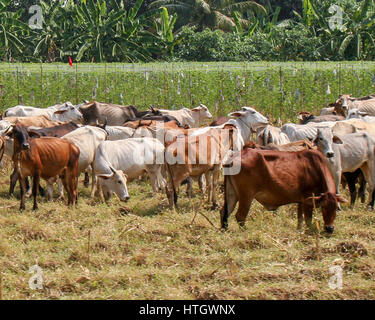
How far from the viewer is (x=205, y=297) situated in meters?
6.73

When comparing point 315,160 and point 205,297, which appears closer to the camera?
point 205,297

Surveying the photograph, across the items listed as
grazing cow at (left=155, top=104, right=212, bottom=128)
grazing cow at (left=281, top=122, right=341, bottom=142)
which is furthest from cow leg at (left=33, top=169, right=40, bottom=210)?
grazing cow at (left=155, top=104, right=212, bottom=128)

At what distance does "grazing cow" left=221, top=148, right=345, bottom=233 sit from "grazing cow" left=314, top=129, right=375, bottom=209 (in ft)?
4.12

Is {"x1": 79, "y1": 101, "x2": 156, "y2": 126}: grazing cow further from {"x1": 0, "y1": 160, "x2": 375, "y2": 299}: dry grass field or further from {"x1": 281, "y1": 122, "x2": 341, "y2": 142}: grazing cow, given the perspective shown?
{"x1": 0, "y1": 160, "x2": 375, "y2": 299}: dry grass field

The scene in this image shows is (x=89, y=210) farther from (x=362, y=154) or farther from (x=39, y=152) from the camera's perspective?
(x=362, y=154)

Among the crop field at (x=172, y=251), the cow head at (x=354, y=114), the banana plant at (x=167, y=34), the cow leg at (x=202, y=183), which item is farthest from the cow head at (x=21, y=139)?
the banana plant at (x=167, y=34)

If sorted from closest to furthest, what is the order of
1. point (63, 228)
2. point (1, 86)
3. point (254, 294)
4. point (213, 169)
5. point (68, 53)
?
1. point (254, 294)
2. point (63, 228)
3. point (213, 169)
4. point (1, 86)
5. point (68, 53)

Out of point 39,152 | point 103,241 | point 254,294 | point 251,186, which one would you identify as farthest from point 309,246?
point 39,152

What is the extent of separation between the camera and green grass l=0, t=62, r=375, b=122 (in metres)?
18.9

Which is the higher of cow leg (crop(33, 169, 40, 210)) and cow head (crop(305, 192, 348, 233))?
cow head (crop(305, 192, 348, 233))

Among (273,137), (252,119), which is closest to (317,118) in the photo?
(252,119)

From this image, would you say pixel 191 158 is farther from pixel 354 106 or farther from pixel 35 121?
pixel 354 106

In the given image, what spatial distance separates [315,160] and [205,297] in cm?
283

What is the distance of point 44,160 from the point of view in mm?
10391
